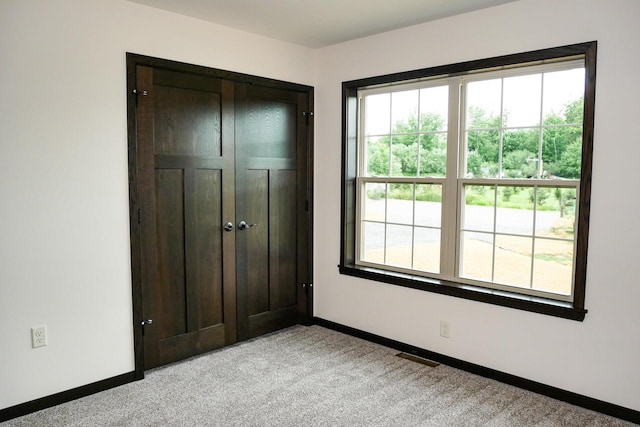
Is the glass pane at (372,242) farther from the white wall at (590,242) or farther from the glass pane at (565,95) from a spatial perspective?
the glass pane at (565,95)

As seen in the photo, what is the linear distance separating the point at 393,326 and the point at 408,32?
228cm

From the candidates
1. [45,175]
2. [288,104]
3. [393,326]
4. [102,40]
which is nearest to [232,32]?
[288,104]

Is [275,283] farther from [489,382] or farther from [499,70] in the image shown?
[499,70]

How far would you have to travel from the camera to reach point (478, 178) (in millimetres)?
3393

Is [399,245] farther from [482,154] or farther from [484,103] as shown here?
[484,103]

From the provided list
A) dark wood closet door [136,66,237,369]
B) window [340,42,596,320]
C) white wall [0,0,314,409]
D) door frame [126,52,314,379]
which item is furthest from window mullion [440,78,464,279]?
white wall [0,0,314,409]

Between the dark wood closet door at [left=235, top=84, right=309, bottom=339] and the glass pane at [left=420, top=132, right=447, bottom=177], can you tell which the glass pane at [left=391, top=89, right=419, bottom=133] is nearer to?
the glass pane at [left=420, top=132, right=447, bottom=177]

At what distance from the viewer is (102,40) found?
118 inches

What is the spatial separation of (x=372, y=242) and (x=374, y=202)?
13.5 inches

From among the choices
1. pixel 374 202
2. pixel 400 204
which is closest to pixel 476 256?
pixel 400 204

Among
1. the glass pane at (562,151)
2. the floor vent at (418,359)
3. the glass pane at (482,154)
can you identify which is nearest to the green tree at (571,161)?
the glass pane at (562,151)

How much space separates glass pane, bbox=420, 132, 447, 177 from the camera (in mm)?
3586

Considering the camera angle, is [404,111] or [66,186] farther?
[404,111]

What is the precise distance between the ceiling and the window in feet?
1.25
